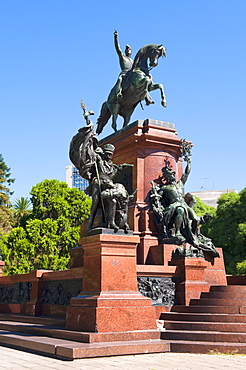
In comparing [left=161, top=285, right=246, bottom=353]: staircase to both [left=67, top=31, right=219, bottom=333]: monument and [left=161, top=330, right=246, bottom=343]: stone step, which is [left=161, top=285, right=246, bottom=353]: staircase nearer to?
[left=161, top=330, right=246, bottom=343]: stone step

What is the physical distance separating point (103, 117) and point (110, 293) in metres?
10.4

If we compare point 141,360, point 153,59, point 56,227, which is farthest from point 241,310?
point 56,227

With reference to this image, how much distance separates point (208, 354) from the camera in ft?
31.1

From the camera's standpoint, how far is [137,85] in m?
17.8

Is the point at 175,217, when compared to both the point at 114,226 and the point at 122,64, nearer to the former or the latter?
the point at 114,226

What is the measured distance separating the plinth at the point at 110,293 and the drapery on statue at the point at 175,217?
400 centimetres

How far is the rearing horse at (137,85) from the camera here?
58.2 feet

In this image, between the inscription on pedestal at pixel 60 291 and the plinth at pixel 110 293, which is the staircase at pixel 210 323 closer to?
the plinth at pixel 110 293

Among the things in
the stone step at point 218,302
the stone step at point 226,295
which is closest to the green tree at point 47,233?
the stone step at point 226,295

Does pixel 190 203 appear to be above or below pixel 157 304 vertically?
above

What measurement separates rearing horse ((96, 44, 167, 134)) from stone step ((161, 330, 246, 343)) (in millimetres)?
9607

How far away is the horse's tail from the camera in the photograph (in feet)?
63.5

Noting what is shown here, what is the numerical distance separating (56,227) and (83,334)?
87.8ft

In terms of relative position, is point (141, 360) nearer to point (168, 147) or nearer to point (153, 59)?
point (168, 147)
